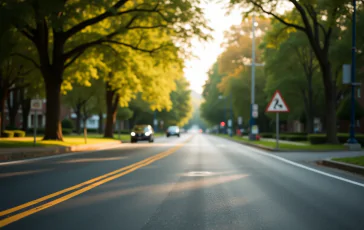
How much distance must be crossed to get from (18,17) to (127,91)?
20603 millimetres

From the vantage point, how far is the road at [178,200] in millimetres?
6102

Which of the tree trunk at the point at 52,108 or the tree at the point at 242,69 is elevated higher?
the tree at the point at 242,69

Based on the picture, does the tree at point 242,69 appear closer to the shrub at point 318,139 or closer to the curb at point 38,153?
the shrub at point 318,139

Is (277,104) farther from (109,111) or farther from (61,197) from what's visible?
(109,111)

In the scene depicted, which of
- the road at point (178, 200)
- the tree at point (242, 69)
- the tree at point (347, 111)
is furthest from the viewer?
the tree at point (242, 69)

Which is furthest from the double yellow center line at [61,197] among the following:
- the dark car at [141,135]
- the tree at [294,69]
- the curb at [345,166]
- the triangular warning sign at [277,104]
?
the tree at [294,69]

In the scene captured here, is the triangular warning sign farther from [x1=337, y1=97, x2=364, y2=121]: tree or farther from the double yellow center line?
[x1=337, y1=97, x2=364, y2=121]: tree

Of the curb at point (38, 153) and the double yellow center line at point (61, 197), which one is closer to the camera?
the double yellow center line at point (61, 197)

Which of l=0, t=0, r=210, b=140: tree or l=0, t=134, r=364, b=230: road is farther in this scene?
l=0, t=0, r=210, b=140: tree

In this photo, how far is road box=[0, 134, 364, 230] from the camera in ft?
20.0

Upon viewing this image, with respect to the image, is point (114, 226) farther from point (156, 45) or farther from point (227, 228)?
point (156, 45)

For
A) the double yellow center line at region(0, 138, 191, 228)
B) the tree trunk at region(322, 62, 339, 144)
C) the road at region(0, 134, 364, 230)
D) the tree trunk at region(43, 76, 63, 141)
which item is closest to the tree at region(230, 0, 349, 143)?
the tree trunk at region(322, 62, 339, 144)

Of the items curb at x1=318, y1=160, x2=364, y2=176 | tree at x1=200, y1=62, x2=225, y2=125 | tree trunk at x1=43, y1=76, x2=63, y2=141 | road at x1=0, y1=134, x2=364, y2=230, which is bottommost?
road at x1=0, y1=134, x2=364, y2=230

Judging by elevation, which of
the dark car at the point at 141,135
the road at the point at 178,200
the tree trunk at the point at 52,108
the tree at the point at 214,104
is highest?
the tree at the point at 214,104
